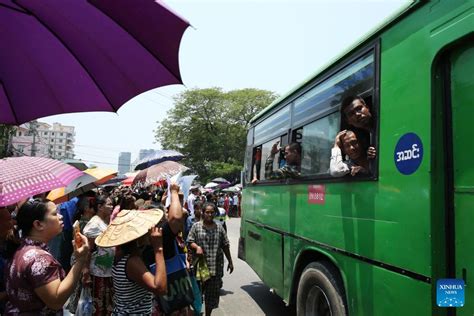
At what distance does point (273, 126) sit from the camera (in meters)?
6.07

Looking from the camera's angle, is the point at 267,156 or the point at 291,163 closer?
the point at 291,163

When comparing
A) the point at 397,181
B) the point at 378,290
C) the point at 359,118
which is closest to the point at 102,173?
the point at 359,118

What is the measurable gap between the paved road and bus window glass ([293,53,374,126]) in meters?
2.98

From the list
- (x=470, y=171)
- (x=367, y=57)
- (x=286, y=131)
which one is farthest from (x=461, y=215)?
(x=286, y=131)

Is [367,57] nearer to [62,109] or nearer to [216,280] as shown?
[62,109]

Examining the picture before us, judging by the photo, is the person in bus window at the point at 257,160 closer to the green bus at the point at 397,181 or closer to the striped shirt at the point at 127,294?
the green bus at the point at 397,181

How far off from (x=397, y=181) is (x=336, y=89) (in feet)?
4.58

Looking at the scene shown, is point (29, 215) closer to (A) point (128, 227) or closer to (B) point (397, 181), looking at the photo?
(A) point (128, 227)

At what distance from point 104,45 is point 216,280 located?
12.1 feet

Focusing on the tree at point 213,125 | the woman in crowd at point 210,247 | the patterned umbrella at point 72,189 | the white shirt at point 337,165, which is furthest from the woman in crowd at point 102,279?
the tree at point 213,125

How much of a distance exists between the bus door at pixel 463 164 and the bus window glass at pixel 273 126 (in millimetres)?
2904

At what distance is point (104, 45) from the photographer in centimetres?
267

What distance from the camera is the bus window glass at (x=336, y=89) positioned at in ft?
11.1

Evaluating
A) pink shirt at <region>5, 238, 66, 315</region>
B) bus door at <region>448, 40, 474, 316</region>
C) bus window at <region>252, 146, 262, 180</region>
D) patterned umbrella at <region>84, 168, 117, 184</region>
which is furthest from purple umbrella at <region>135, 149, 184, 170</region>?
bus door at <region>448, 40, 474, 316</region>
